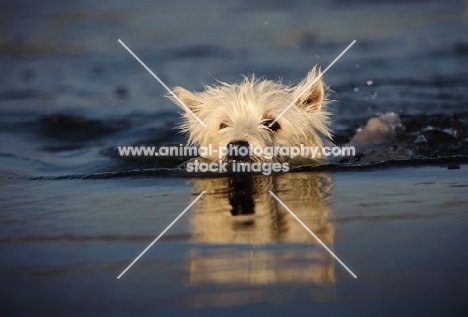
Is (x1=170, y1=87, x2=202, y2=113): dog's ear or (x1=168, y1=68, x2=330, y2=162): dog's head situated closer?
(x1=168, y1=68, x2=330, y2=162): dog's head

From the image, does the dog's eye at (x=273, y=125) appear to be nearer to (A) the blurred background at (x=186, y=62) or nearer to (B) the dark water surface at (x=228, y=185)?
(B) the dark water surface at (x=228, y=185)

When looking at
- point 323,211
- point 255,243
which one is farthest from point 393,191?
point 255,243

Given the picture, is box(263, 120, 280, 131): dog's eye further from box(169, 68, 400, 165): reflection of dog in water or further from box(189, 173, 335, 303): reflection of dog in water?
box(189, 173, 335, 303): reflection of dog in water

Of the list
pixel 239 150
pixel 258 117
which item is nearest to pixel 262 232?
pixel 239 150

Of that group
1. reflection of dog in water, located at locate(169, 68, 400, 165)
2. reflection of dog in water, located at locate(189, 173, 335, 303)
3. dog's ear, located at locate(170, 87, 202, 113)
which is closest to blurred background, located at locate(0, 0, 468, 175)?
dog's ear, located at locate(170, 87, 202, 113)

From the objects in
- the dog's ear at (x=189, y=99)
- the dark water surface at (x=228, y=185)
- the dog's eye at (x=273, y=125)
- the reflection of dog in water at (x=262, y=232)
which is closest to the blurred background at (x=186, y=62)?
the dark water surface at (x=228, y=185)

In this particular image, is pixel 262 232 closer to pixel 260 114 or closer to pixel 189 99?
pixel 260 114

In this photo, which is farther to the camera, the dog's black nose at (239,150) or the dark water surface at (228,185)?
the dog's black nose at (239,150)
